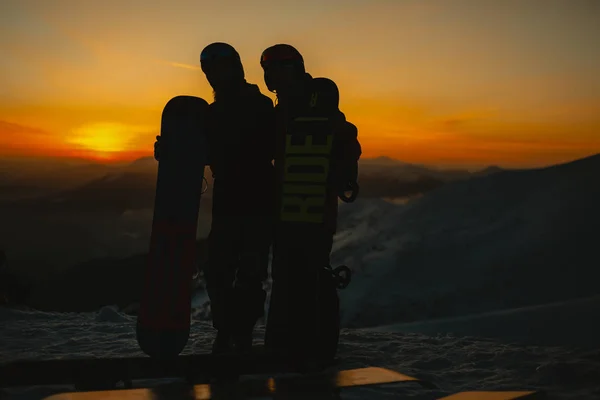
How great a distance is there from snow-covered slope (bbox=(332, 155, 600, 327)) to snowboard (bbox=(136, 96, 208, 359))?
6.94 m

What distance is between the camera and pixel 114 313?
8.52 m

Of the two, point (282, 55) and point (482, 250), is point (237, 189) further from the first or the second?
point (482, 250)

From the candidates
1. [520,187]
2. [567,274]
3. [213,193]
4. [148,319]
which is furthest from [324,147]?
[520,187]

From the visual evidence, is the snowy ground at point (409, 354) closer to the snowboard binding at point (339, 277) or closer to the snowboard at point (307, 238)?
the snowboard at point (307, 238)

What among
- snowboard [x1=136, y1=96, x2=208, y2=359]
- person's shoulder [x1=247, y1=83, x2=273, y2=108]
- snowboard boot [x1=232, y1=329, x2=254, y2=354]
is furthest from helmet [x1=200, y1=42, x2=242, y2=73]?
snowboard boot [x1=232, y1=329, x2=254, y2=354]

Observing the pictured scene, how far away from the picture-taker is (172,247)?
4605 millimetres

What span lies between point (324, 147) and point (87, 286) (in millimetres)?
50087

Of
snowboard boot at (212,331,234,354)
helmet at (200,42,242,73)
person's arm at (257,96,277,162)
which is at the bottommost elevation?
snowboard boot at (212,331,234,354)

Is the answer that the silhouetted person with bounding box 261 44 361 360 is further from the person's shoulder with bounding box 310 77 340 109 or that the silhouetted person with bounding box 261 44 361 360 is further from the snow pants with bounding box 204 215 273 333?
the snow pants with bounding box 204 215 273 333

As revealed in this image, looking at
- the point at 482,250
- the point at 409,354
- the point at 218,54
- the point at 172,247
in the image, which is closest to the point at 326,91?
the point at 218,54

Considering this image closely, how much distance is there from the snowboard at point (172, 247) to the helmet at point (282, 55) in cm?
79

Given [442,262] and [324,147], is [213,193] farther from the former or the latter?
[442,262]

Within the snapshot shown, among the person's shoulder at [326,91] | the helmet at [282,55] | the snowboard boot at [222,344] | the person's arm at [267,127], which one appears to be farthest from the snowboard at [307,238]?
the snowboard boot at [222,344]

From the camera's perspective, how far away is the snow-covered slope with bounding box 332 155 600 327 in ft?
36.2
